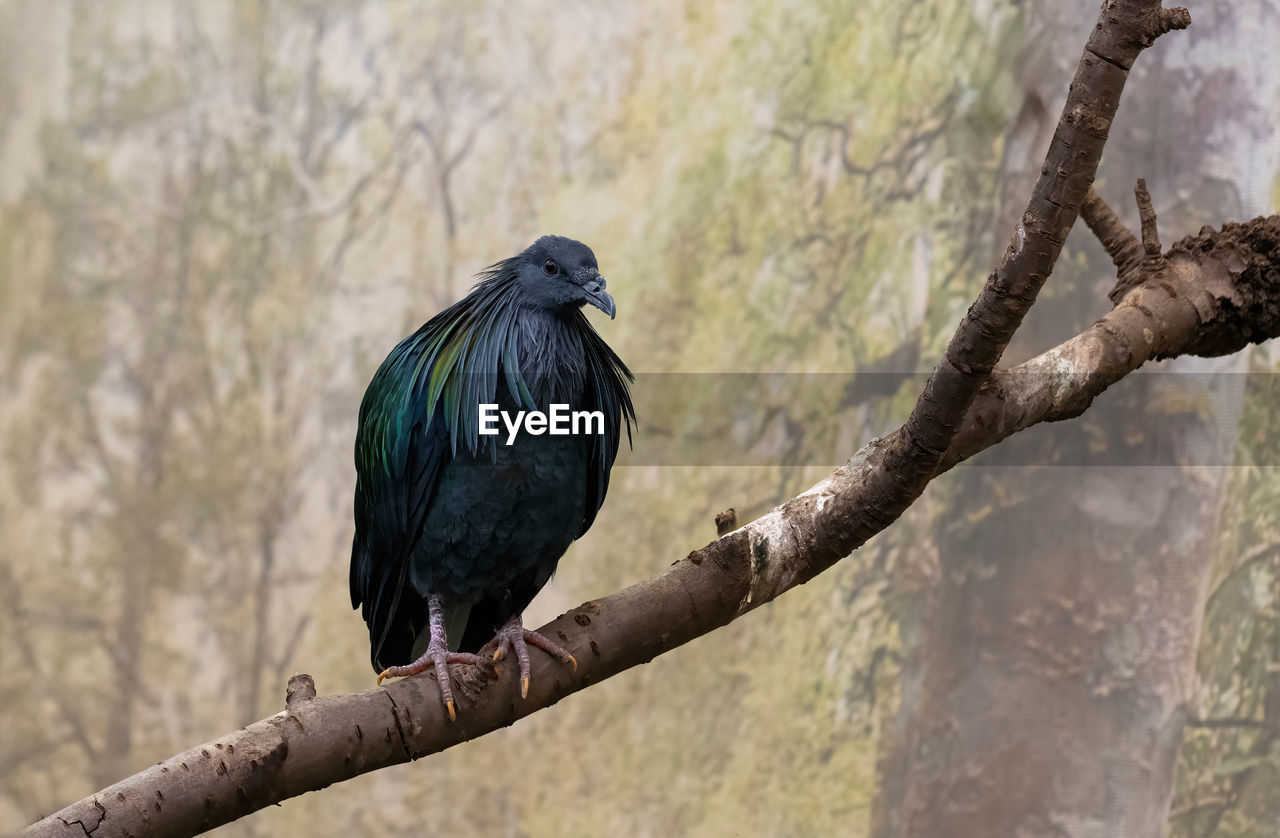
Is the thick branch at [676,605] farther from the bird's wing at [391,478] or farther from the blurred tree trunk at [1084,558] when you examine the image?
the blurred tree trunk at [1084,558]

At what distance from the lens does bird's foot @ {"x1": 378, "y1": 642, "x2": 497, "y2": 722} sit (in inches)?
66.5

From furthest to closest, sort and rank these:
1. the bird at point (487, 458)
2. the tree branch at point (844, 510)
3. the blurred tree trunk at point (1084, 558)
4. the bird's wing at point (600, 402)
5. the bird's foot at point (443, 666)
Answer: the blurred tree trunk at point (1084, 558), the bird's wing at point (600, 402), the bird at point (487, 458), the bird's foot at point (443, 666), the tree branch at point (844, 510)

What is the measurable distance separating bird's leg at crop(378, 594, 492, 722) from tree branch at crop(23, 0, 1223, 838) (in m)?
0.02

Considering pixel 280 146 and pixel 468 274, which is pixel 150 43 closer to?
pixel 280 146

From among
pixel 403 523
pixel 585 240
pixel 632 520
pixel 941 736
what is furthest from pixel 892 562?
pixel 403 523

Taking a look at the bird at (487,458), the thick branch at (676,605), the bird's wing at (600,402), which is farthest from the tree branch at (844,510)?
the bird's wing at (600,402)

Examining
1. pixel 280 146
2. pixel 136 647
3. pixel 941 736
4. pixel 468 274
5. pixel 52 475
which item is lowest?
pixel 941 736

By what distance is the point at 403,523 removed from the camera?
1894 millimetres

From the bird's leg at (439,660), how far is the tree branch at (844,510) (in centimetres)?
2

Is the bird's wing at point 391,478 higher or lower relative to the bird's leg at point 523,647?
higher

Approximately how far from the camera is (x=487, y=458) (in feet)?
5.98

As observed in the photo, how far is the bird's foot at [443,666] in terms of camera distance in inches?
66.5

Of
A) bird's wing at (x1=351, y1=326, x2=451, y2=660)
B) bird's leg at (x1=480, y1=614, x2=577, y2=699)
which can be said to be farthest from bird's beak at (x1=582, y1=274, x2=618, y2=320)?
bird's leg at (x1=480, y1=614, x2=577, y2=699)

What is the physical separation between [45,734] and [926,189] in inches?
125
